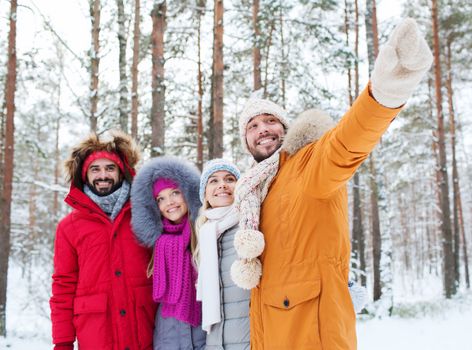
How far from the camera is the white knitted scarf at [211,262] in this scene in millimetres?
2625

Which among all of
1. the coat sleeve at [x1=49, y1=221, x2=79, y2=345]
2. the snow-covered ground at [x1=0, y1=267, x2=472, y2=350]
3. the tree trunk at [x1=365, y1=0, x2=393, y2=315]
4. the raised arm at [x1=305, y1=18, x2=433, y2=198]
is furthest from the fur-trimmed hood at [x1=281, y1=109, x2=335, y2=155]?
the tree trunk at [x1=365, y1=0, x2=393, y2=315]

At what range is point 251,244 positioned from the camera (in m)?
2.09

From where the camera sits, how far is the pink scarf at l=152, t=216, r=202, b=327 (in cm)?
289

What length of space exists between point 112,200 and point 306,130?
69.7 inches

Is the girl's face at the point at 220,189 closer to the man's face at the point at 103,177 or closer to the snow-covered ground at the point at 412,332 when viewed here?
the man's face at the point at 103,177

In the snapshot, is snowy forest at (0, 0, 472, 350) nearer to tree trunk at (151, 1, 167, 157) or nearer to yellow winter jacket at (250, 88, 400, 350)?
tree trunk at (151, 1, 167, 157)

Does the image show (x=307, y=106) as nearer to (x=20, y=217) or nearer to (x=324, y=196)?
(x=324, y=196)

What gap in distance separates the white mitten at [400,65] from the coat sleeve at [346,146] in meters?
0.05

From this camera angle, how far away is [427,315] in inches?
425

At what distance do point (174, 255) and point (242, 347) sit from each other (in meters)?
0.83

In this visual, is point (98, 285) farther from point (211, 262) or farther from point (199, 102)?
point (199, 102)

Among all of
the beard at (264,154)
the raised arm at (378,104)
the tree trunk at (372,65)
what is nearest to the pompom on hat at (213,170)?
the beard at (264,154)

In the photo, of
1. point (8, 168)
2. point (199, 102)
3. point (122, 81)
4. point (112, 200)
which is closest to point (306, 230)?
point (112, 200)

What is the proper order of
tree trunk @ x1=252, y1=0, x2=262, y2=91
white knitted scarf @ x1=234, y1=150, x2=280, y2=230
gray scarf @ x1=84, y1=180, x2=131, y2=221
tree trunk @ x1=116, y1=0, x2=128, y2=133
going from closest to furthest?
1. white knitted scarf @ x1=234, y1=150, x2=280, y2=230
2. gray scarf @ x1=84, y1=180, x2=131, y2=221
3. tree trunk @ x1=252, y1=0, x2=262, y2=91
4. tree trunk @ x1=116, y1=0, x2=128, y2=133
